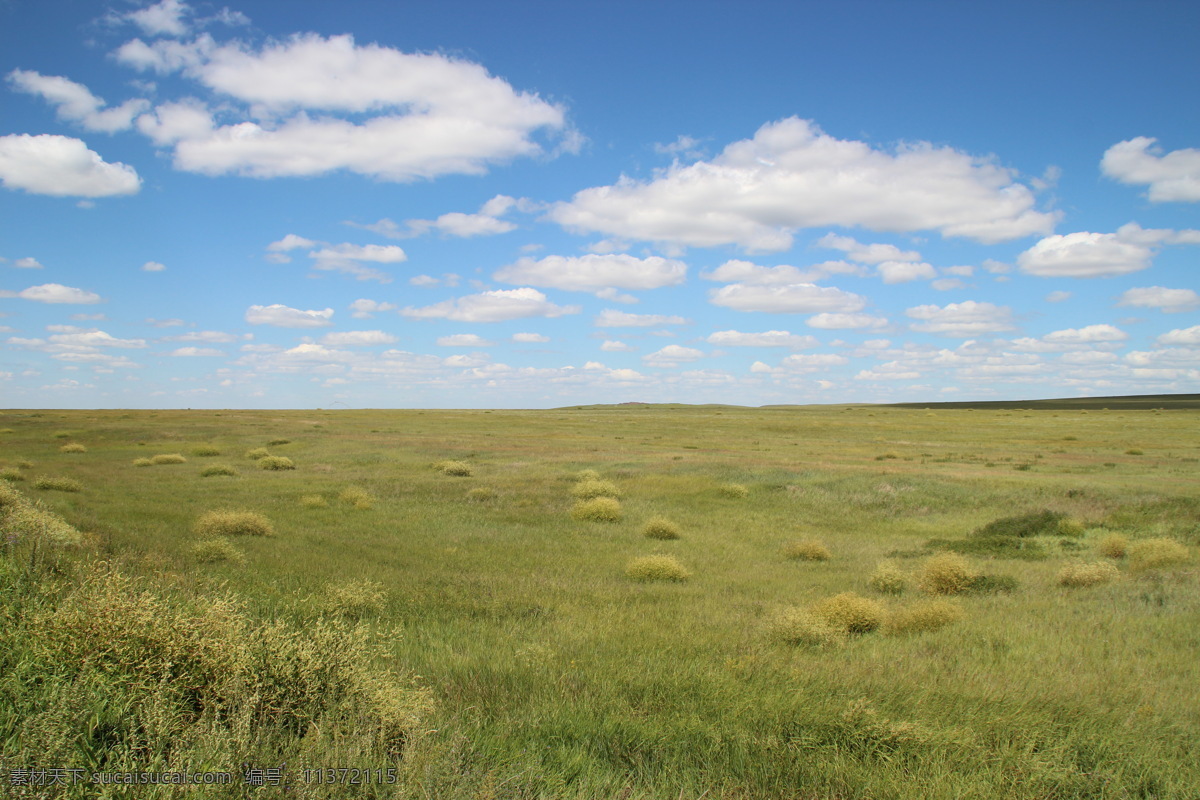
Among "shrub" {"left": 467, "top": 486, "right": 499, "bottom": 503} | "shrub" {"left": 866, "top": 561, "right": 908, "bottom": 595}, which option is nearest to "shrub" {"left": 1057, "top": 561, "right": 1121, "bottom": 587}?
"shrub" {"left": 866, "top": 561, "right": 908, "bottom": 595}

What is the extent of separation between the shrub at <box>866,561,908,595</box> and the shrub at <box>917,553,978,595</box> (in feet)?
1.10

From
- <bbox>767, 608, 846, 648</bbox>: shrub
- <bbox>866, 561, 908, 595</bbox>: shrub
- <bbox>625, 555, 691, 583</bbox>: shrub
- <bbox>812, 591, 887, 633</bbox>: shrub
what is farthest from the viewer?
<bbox>625, 555, 691, 583</bbox>: shrub

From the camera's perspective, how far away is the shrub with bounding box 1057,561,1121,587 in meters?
12.8

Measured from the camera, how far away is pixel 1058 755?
5.76 meters

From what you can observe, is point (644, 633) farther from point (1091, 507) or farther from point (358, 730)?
point (1091, 507)

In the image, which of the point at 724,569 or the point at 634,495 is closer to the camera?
the point at 724,569

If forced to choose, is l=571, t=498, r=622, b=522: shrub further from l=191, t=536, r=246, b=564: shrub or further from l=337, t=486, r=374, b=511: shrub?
l=191, t=536, r=246, b=564: shrub

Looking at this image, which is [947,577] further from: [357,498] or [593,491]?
[357,498]

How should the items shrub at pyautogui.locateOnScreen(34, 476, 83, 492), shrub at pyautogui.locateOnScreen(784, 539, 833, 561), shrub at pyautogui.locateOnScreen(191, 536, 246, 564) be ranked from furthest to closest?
shrub at pyautogui.locateOnScreen(34, 476, 83, 492) < shrub at pyautogui.locateOnScreen(784, 539, 833, 561) < shrub at pyautogui.locateOnScreen(191, 536, 246, 564)

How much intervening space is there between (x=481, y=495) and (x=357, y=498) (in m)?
4.49

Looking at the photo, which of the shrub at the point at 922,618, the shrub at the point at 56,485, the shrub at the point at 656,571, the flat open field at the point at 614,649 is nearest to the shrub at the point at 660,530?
the flat open field at the point at 614,649

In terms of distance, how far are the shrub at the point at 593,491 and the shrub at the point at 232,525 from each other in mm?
11494

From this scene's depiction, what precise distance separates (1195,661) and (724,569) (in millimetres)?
8435

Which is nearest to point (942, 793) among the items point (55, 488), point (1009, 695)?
point (1009, 695)
